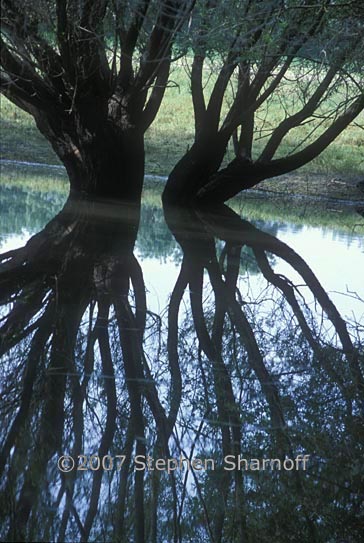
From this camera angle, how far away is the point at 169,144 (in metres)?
21.8

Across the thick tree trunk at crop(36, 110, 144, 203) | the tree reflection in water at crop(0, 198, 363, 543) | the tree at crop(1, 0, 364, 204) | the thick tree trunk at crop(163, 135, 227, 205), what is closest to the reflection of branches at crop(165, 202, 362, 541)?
the tree reflection in water at crop(0, 198, 363, 543)

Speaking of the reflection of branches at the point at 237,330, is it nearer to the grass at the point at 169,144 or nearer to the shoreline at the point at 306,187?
the shoreline at the point at 306,187

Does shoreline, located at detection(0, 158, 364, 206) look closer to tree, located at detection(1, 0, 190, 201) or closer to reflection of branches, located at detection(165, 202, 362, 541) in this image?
tree, located at detection(1, 0, 190, 201)

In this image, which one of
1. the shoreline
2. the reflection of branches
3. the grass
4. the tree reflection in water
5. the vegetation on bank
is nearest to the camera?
the tree reflection in water

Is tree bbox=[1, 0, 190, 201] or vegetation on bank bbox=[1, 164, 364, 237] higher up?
vegetation on bank bbox=[1, 164, 364, 237]

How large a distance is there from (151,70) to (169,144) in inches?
412

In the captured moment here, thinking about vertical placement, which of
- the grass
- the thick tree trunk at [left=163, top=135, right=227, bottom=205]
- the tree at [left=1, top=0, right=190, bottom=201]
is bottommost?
the tree at [left=1, top=0, right=190, bottom=201]

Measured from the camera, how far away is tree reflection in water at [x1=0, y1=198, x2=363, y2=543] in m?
2.46

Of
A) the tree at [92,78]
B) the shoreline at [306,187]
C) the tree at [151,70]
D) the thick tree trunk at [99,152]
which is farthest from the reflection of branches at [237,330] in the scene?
the shoreline at [306,187]

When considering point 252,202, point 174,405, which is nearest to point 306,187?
point 252,202

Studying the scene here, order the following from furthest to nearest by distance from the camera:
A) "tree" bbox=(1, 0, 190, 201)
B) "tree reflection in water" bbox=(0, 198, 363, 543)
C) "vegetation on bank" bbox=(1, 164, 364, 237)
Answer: "vegetation on bank" bbox=(1, 164, 364, 237), "tree" bbox=(1, 0, 190, 201), "tree reflection in water" bbox=(0, 198, 363, 543)

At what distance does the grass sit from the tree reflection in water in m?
13.1

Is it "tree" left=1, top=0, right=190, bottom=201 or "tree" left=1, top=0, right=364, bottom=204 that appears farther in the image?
"tree" left=1, top=0, right=190, bottom=201

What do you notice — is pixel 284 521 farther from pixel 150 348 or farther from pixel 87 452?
pixel 150 348
